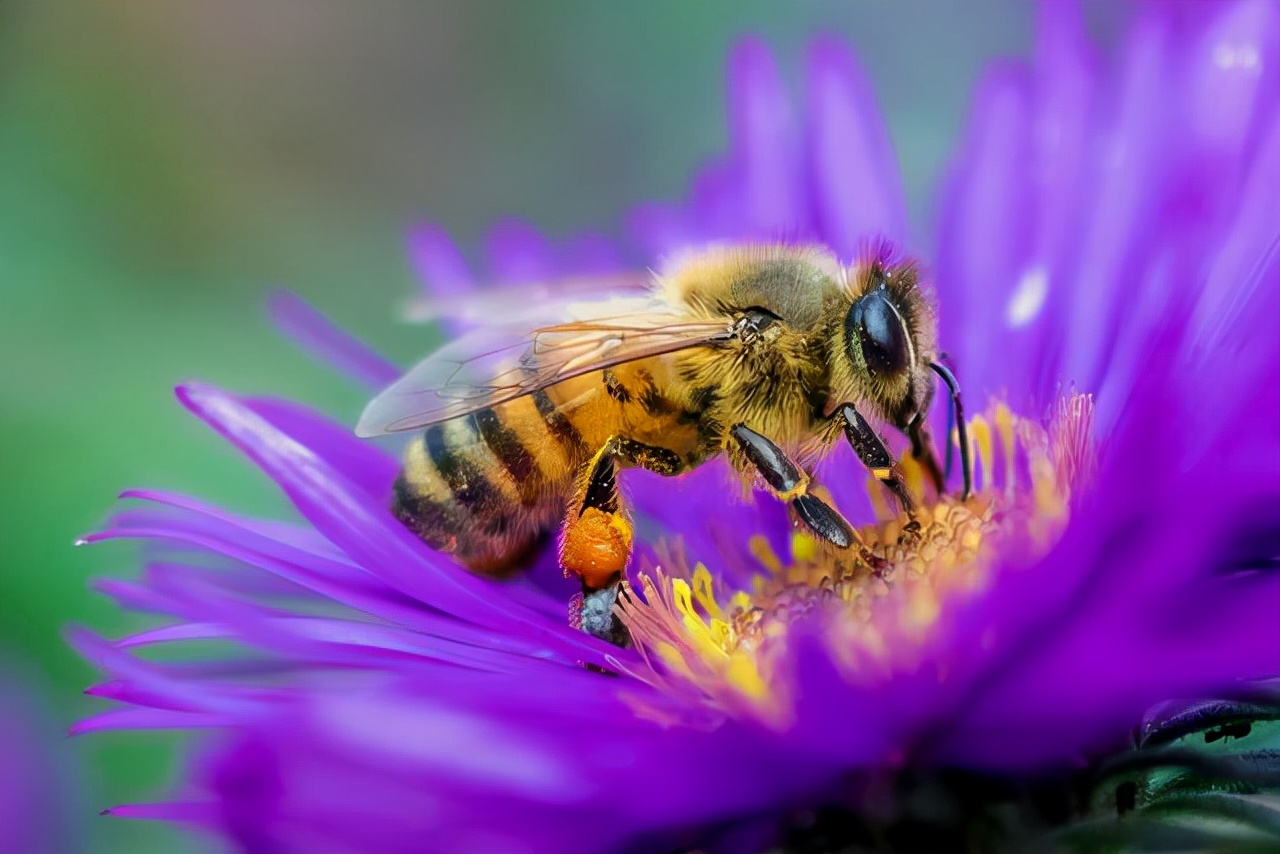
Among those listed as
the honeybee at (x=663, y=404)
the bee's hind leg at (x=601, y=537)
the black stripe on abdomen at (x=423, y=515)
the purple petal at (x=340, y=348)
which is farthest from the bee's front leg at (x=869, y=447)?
the purple petal at (x=340, y=348)

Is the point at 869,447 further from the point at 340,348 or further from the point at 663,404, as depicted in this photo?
the point at 340,348

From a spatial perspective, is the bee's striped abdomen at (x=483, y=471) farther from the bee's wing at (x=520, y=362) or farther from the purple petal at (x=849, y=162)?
the purple petal at (x=849, y=162)

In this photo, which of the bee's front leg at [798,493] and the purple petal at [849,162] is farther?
the purple petal at [849,162]

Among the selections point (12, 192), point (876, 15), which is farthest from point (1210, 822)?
point (876, 15)

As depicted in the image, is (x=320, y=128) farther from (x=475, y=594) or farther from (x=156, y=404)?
(x=475, y=594)

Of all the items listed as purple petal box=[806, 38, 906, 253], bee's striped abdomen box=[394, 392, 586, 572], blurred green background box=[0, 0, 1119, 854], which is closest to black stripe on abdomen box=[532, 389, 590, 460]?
bee's striped abdomen box=[394, 392, 586, 572]
